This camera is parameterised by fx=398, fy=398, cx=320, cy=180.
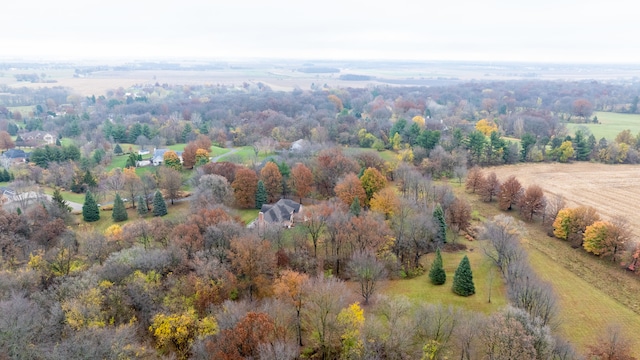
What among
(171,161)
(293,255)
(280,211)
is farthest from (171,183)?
(293,255)

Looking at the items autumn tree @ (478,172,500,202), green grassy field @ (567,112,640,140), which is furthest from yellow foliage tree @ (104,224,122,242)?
green grassy field @ (567,112,640,140)

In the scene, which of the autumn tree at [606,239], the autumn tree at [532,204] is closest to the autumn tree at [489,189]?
the autumn tree at [532,204]

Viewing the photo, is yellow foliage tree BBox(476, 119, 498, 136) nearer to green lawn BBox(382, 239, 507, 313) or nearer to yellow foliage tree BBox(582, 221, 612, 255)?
yellow foliage tree BBox(582, 221, 612, 255)

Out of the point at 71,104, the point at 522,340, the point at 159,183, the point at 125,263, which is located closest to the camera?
the point at 522,340

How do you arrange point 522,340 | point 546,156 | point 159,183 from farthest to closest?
point 546,156, point 159,183, point 522,340

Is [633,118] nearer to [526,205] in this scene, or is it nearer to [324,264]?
[526,205]

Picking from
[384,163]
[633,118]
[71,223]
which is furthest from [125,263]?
[633,118]
